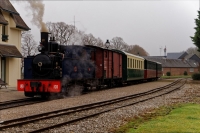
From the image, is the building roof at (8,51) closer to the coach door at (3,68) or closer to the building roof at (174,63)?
the coach door at (3,68)

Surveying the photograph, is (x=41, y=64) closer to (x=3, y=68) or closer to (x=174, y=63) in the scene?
(x=3, y=68)

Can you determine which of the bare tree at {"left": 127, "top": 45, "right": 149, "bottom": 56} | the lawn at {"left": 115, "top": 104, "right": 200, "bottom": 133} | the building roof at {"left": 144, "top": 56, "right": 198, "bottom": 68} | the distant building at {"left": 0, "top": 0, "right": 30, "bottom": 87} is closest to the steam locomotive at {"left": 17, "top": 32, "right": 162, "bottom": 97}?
the lawn at {"left": 115, "top": 104, "right": 200, "bottom": 133}

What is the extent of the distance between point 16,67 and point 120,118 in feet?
60.6

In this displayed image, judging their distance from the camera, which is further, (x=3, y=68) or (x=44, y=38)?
(x=3, y=68)

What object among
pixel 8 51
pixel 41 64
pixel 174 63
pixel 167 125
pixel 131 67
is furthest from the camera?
pixel 174 63

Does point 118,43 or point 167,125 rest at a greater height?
point 118,43

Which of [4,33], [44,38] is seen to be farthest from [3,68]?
[44,38]

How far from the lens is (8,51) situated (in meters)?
25.2

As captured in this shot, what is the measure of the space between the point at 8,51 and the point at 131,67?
11300 millimetres

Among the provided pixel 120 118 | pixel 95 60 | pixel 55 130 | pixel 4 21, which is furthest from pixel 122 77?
pixel 55 130

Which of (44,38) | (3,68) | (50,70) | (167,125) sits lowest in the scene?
(167,125)

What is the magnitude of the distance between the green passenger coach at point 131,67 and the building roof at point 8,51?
915cm

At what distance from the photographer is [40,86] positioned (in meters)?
16.2

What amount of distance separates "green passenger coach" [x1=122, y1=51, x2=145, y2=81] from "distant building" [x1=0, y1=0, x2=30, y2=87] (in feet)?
29.7
